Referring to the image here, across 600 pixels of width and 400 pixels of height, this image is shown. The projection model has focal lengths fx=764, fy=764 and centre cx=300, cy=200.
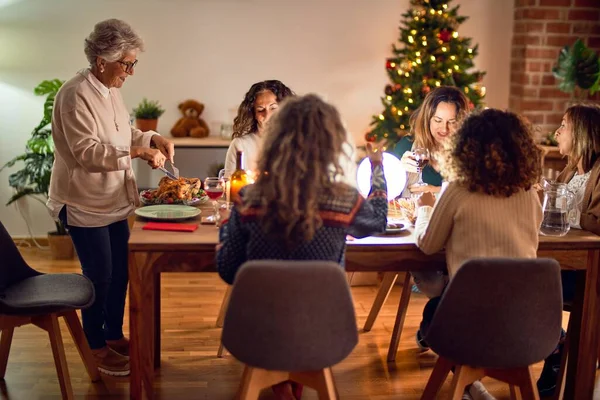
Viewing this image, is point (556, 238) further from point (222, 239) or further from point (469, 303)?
point (222, 239)

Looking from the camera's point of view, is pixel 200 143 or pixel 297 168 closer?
pixel 297 168

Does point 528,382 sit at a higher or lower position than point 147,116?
lower

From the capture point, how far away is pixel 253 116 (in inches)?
135

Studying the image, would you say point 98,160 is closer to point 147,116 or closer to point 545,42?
point 147,116

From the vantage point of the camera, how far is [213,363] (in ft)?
10.6

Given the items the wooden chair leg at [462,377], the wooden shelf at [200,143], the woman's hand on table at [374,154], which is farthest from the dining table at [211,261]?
the wooden shelf at [200,143]

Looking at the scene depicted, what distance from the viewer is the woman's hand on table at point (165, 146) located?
3166 millimetres

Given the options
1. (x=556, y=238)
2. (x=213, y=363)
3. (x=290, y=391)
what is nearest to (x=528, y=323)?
(x=556, y=238)

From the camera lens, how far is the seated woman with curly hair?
2.33 m

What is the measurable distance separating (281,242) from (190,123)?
3.09 meters

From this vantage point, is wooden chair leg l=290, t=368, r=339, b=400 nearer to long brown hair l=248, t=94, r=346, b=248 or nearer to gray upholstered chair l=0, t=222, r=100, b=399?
long brown hair l=248, t=94, r=346, b=248

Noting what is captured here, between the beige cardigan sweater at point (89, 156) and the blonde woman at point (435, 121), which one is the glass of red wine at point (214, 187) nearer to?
the beige cardigan sweater at point (89, 156)

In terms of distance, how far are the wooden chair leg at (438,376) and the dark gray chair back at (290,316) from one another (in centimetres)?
50

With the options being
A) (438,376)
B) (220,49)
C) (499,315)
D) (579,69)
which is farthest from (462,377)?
(220,49)
